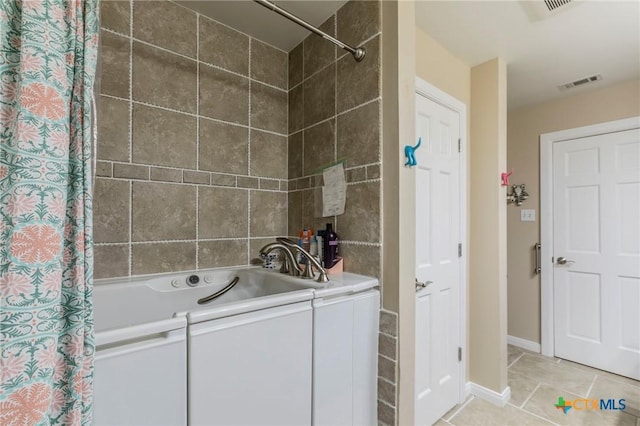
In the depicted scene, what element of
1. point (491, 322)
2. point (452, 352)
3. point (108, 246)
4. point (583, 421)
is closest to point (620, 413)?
point (583, 421)

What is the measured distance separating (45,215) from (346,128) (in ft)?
4.04

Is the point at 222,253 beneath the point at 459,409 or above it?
above

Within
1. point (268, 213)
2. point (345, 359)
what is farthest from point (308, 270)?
point (268, 213)

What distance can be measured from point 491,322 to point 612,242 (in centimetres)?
139

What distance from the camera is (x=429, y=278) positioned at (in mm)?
1716

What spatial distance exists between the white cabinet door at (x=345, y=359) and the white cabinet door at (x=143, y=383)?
489 mm

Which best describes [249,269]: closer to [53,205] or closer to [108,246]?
[108,246]

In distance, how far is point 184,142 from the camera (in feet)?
5.15

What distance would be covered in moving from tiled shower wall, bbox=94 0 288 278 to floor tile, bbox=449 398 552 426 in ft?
5.50

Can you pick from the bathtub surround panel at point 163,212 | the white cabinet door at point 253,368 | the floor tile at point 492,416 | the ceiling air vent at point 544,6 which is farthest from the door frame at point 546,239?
the bathtub surround panel at point 163,212

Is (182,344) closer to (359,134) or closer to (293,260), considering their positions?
(293,260)

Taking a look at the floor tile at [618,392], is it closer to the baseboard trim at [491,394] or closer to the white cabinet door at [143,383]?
the baseboard trim at [491,394]

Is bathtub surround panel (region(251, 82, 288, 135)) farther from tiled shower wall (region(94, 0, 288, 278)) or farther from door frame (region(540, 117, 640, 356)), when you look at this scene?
door frame (region(540, 117, 640, 356))

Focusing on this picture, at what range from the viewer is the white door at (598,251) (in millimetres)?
2238
